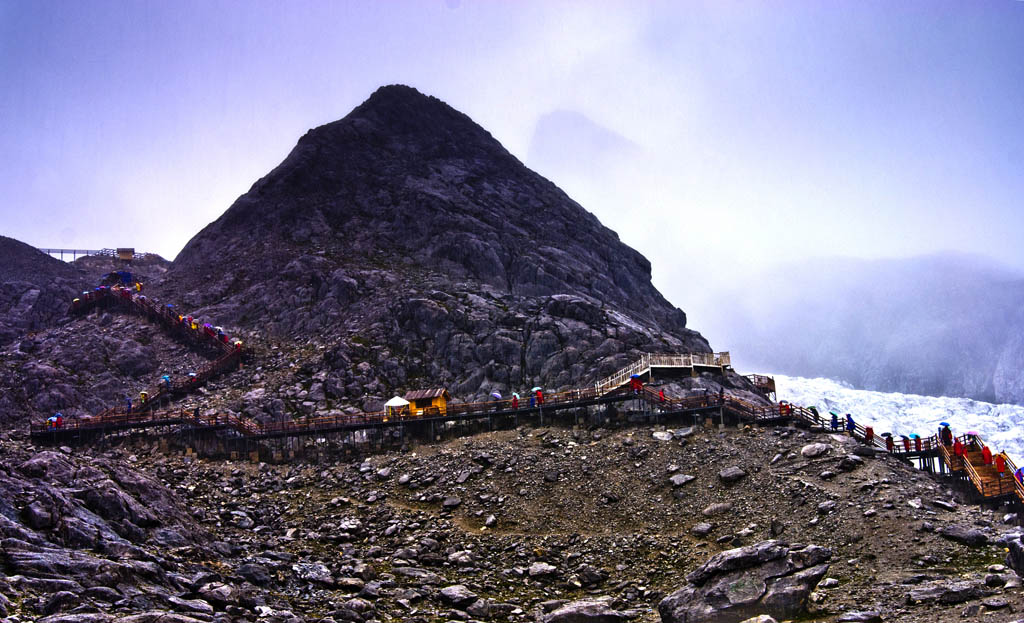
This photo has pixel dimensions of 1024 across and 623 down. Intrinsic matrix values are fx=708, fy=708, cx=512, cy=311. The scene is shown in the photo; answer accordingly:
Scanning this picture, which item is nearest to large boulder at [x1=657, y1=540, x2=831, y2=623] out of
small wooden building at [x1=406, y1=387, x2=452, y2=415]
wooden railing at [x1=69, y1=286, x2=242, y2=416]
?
small wooden building at [x1=406, y1=387, x2=452, y2=415]

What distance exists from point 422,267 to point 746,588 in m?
72.9

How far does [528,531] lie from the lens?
4172 cm

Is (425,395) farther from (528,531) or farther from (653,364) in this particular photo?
(528,531)

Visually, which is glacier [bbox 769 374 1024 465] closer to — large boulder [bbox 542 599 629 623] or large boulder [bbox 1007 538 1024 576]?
large boulder [bbox 1007 538 1024 576]

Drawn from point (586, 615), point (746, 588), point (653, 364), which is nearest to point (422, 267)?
point (653, 364)

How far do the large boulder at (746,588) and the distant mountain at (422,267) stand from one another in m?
39.3

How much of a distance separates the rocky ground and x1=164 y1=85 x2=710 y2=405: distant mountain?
63.0 feet

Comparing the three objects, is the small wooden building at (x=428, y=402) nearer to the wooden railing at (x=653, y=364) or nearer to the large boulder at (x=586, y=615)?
the wooden railing at (x=653, y=364)

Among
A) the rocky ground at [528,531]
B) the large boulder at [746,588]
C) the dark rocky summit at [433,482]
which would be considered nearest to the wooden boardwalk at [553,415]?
the dark rocky summit at [433,482]

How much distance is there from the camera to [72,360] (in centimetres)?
7631

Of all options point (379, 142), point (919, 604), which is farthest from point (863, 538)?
point (379, 142)

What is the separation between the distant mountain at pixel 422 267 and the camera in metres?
74.1

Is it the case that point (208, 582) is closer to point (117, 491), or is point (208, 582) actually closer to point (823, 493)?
point (117, 491)

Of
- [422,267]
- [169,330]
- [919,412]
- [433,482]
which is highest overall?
[422,267]
